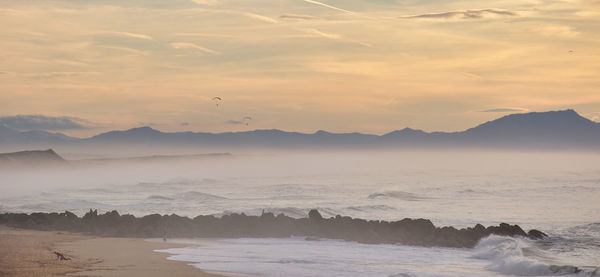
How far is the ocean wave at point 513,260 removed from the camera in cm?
2119

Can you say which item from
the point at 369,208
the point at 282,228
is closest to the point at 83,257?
the point at 282,228

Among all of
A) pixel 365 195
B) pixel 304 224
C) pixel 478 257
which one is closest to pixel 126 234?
pixel 304 224

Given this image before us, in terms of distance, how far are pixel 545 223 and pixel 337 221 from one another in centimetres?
1215

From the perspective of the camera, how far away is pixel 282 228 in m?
29.5

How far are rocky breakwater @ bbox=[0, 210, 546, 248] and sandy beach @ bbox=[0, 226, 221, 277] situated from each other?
1845 millimetres

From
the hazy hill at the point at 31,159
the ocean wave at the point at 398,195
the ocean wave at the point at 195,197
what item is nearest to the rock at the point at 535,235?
the ocean wave at the point at 398,195

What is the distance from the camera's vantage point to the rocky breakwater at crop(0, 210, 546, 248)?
27.5m

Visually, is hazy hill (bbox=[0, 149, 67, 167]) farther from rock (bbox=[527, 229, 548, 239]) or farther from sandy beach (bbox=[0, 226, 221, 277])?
rock (bbox=[527, 229, 548, 239])

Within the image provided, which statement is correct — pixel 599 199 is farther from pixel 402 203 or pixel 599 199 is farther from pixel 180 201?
pixel 180 201

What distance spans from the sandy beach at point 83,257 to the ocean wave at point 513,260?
351 inches

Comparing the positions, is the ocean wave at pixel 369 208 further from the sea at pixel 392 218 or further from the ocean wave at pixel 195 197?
the ocean wave at pixel 195 197

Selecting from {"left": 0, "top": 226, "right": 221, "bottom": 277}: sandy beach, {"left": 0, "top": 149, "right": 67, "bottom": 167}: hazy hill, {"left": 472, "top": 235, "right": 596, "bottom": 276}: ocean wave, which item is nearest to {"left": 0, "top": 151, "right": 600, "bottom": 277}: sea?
{"left": 472, "top": 235, "right": 596, "bottom": 276}: ocean wave

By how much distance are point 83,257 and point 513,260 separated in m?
12.6

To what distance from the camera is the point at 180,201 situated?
4766 centimetres
